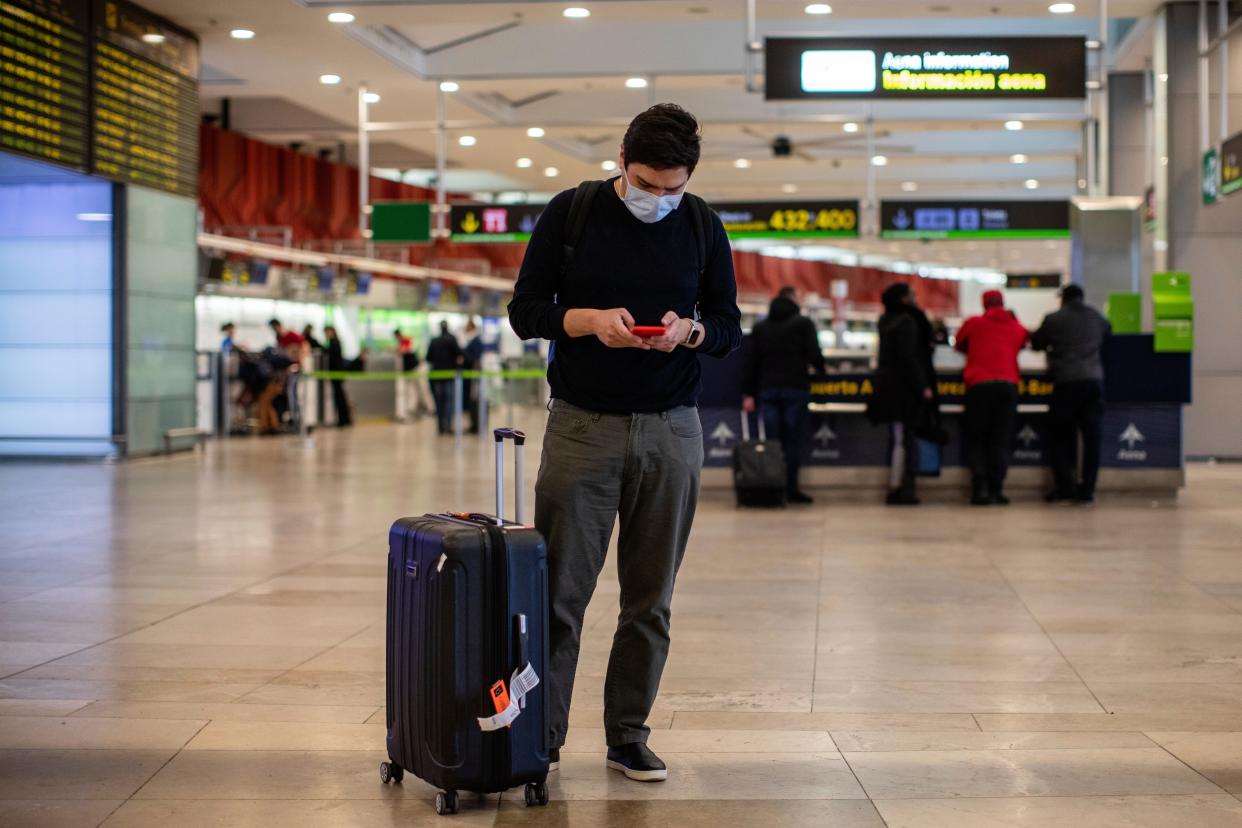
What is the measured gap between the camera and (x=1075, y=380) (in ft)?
35.9

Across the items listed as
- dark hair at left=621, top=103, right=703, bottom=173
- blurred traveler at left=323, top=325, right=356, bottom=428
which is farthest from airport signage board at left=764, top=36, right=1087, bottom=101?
blurred traveler at left=323, top=325, right=356, bottom=428

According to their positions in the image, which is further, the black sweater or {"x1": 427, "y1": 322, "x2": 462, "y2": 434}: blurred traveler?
{"x1": 427, "y1": 322, "x2": 462, "y2": 434}: blurred traveler

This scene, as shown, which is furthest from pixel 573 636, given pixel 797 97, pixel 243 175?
pixel 243 175

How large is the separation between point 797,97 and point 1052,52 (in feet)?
6.26

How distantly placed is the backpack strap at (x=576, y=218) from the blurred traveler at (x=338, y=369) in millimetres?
19479

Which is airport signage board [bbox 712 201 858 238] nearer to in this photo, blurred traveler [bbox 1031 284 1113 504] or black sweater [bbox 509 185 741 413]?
blurred traveler [bbox 1031 284 1113 504]

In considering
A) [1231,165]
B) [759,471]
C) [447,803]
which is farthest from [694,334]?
[1231,165]

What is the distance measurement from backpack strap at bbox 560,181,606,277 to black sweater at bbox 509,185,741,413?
12mm

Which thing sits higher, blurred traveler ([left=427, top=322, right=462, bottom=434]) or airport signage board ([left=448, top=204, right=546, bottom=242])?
airport signage board ([left=448, top=204, right=546, bottom=242])

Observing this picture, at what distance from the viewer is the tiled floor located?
354 centimetres

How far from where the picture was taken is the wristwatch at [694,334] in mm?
3527

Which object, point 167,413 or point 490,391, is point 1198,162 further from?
point 490,391

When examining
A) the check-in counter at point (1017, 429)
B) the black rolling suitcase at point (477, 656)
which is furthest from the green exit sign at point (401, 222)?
the black rolling suitcase at point (477, 656)

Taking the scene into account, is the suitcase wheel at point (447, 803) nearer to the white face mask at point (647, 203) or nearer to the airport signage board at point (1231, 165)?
the white face mask at point (647, 203)
